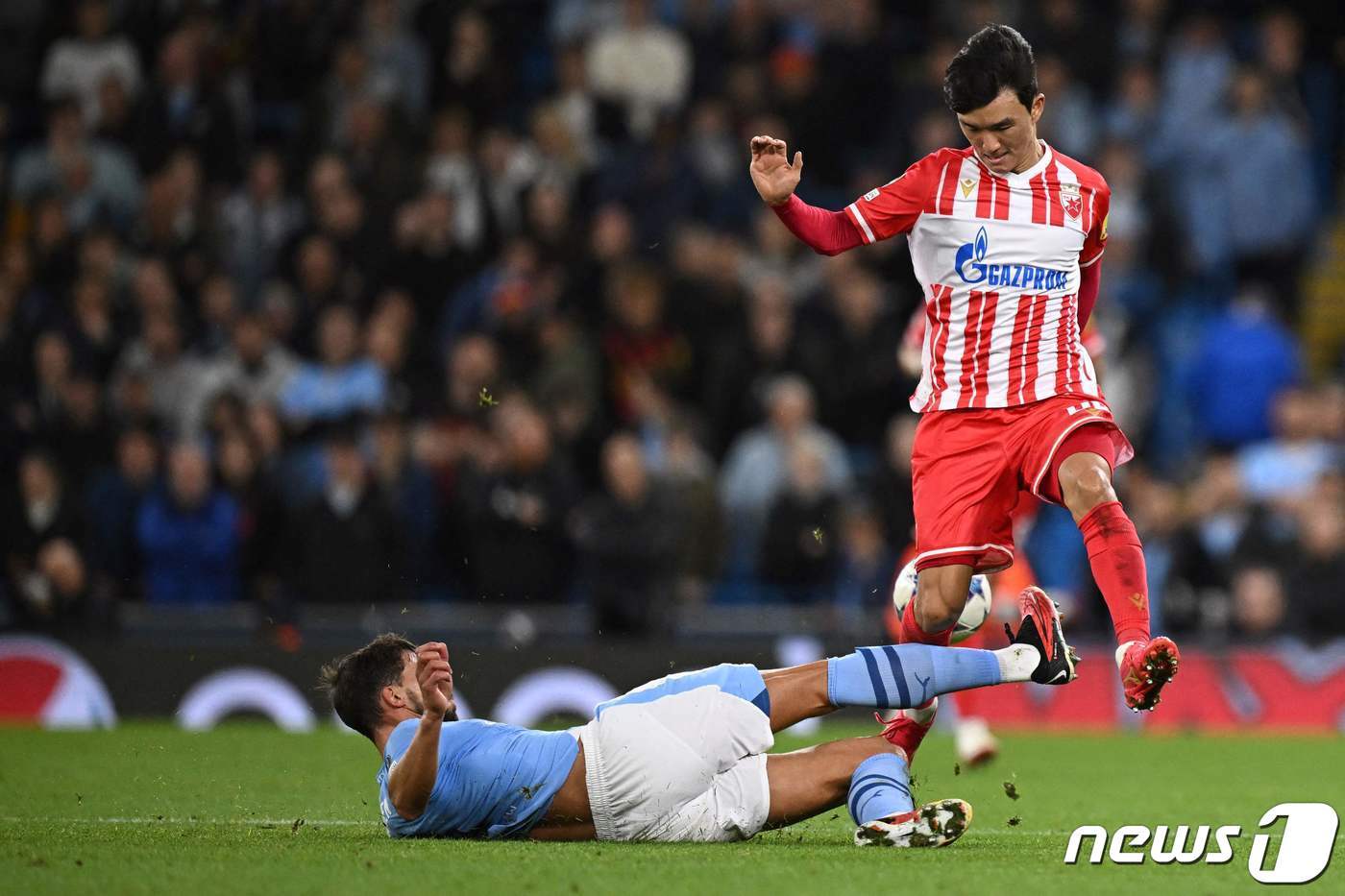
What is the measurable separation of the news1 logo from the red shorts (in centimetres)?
100

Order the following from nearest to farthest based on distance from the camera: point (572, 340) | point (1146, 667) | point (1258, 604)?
point (1146, 667) < point (1258, 604) < point (572, 340)

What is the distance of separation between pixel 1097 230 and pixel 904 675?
5.77ft

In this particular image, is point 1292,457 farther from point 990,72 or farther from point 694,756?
point 694,756

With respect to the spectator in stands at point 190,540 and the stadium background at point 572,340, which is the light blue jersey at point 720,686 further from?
the spectator in stands at point 190,540

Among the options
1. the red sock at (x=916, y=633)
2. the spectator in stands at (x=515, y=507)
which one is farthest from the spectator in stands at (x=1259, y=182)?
the red sock at (x=916, y=633)

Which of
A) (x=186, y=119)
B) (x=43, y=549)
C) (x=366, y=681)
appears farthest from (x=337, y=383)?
(x=366, y=681)

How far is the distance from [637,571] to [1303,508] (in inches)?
168

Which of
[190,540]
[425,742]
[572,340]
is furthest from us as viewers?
[572,340]

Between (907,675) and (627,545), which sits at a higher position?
(907,675)

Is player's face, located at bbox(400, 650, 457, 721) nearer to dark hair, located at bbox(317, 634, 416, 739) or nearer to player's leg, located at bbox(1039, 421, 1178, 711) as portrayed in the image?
dark hair, located at bbox(317, 634, 416, 739)

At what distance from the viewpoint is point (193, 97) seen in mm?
14945

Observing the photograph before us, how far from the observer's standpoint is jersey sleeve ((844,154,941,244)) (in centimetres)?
669

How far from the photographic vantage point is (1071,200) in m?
6.81

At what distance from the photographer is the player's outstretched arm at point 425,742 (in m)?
5.69
